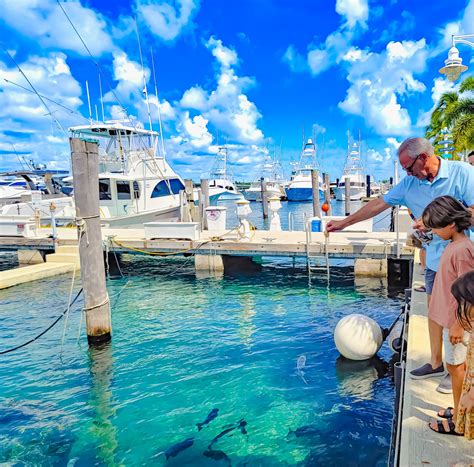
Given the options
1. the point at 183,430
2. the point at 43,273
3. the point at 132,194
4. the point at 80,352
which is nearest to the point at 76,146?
the point at 80,352

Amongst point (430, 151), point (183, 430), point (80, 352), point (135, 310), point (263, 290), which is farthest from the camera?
point (263, 290)

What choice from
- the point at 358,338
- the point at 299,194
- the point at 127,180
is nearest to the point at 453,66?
the point at 358,338

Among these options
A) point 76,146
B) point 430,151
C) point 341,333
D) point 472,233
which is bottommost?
point 341,333

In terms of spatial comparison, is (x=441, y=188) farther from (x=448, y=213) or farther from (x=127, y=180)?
(x=127, y=180)

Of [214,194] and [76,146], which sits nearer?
[76,146]

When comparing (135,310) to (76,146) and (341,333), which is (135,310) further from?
(341,333)

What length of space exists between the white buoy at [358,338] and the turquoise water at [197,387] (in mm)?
189

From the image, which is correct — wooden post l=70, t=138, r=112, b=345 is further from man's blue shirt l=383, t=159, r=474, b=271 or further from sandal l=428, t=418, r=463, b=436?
sandal l=428, t=418, r=463, b=436

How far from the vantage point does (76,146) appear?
20.7 feet

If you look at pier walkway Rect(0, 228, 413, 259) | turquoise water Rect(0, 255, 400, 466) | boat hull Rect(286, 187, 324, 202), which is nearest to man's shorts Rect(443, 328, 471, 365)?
turquoise water Rect(0, 255, 400, 466)

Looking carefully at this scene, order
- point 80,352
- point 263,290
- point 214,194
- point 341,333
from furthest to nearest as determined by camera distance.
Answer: point 214,194 → point 263,290 → point 80,352 → point 341,333

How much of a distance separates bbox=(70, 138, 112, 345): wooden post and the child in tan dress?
17.6 feet

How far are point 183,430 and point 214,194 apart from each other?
125 feet

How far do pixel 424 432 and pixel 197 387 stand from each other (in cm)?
346
